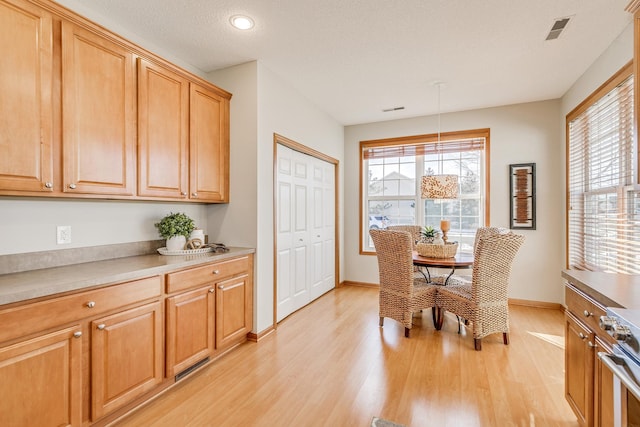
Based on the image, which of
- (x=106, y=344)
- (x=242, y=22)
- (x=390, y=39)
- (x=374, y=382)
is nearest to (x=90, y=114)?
(x=242, y=22)

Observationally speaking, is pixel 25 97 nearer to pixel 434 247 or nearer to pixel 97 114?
pixel 97 114

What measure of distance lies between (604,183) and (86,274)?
4316 mm

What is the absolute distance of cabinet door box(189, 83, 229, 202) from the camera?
266 cm

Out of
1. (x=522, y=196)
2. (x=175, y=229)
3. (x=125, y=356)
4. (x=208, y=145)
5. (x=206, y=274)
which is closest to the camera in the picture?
(x=125, y=356)

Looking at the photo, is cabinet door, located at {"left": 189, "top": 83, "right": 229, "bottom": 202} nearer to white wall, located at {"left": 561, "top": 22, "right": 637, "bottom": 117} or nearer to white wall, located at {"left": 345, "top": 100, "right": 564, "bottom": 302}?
white wall, located at {"left": 345, "top": 100, "right": 564, "bottom": 302}

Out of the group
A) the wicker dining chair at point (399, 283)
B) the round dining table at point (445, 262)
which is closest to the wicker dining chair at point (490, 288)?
the round dining table at point (445, 262)

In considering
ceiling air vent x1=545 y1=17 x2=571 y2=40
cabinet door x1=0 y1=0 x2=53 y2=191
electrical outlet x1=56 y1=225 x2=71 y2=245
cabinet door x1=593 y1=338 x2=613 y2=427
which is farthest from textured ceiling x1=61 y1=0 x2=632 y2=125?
cabinet door x1=593 y1=338 x2=613 y2=427

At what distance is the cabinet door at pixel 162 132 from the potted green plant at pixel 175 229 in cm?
21

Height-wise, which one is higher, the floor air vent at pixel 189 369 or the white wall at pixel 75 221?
the white wall at pixel 75 221

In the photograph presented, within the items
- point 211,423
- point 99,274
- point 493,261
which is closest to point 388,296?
point 493,261

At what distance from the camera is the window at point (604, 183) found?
248cm

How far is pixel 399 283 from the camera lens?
3074 millimetres

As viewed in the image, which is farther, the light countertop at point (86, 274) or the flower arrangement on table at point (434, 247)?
the flower arrangement on table at point (434, 247)

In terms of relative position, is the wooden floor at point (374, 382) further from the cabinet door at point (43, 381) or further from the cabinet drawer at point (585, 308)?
the cabinet drawer at point (585, 308)
